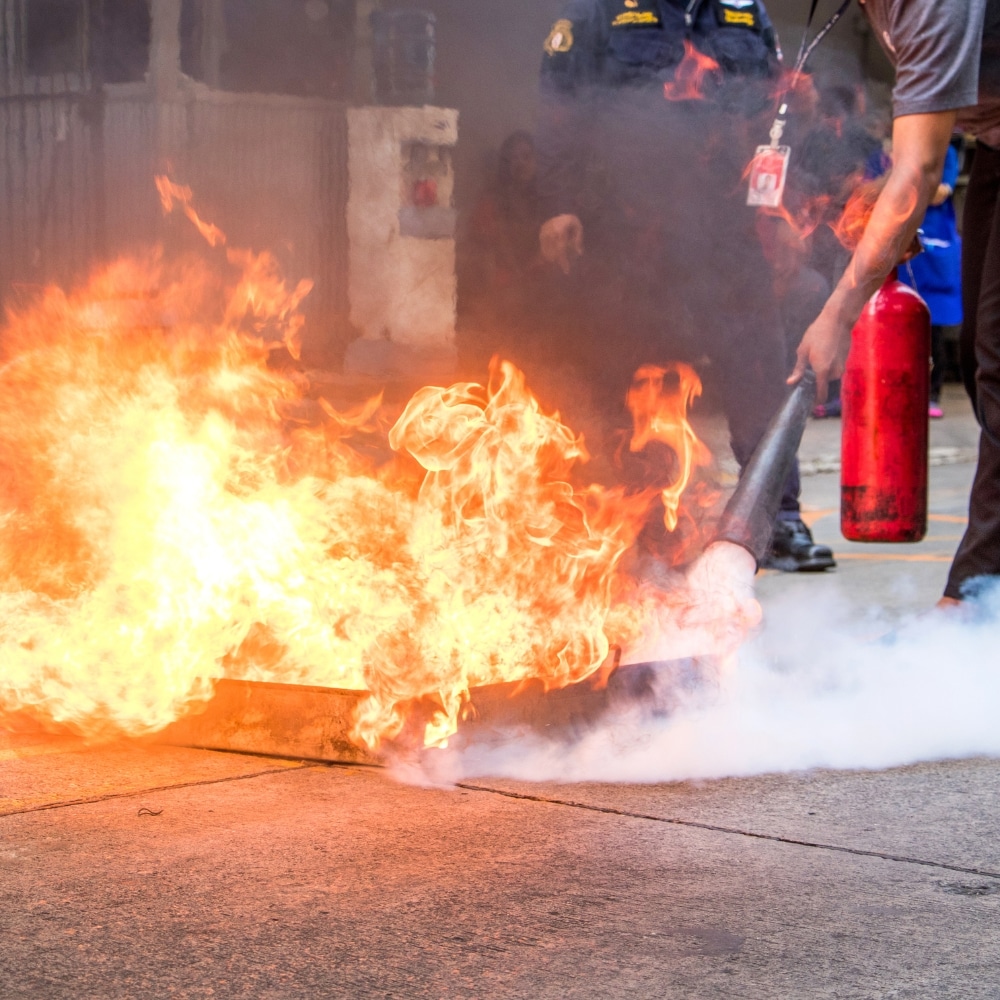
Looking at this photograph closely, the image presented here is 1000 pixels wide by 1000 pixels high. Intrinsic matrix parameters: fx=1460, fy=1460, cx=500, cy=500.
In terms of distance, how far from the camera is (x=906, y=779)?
2719mm

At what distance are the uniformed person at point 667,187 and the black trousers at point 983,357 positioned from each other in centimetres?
103

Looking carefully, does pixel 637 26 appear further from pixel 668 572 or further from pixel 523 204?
pixel 523 204

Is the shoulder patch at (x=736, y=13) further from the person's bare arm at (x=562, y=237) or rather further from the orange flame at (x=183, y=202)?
the orange flame at (x=183, y=202)

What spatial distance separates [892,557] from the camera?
5535 millimetres

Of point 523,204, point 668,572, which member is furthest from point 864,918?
point 523,204

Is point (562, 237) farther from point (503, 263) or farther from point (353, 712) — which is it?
point (503, 263)

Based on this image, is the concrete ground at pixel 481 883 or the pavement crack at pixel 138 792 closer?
the concrete ground at pixel 481 883

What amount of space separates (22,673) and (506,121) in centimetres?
707

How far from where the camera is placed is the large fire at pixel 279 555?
2916mm

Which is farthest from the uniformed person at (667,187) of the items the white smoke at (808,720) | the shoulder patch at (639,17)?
the white smoke at (808,720)

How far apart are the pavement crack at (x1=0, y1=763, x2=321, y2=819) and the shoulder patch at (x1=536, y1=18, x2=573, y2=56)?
301cm

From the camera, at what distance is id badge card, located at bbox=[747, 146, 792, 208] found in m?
4.74

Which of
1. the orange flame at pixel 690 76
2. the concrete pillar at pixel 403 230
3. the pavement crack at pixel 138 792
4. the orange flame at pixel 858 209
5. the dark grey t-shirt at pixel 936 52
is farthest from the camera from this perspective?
the concrete pillar at pixel 403 230

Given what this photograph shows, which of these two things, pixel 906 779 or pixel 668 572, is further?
pixel 668 572
